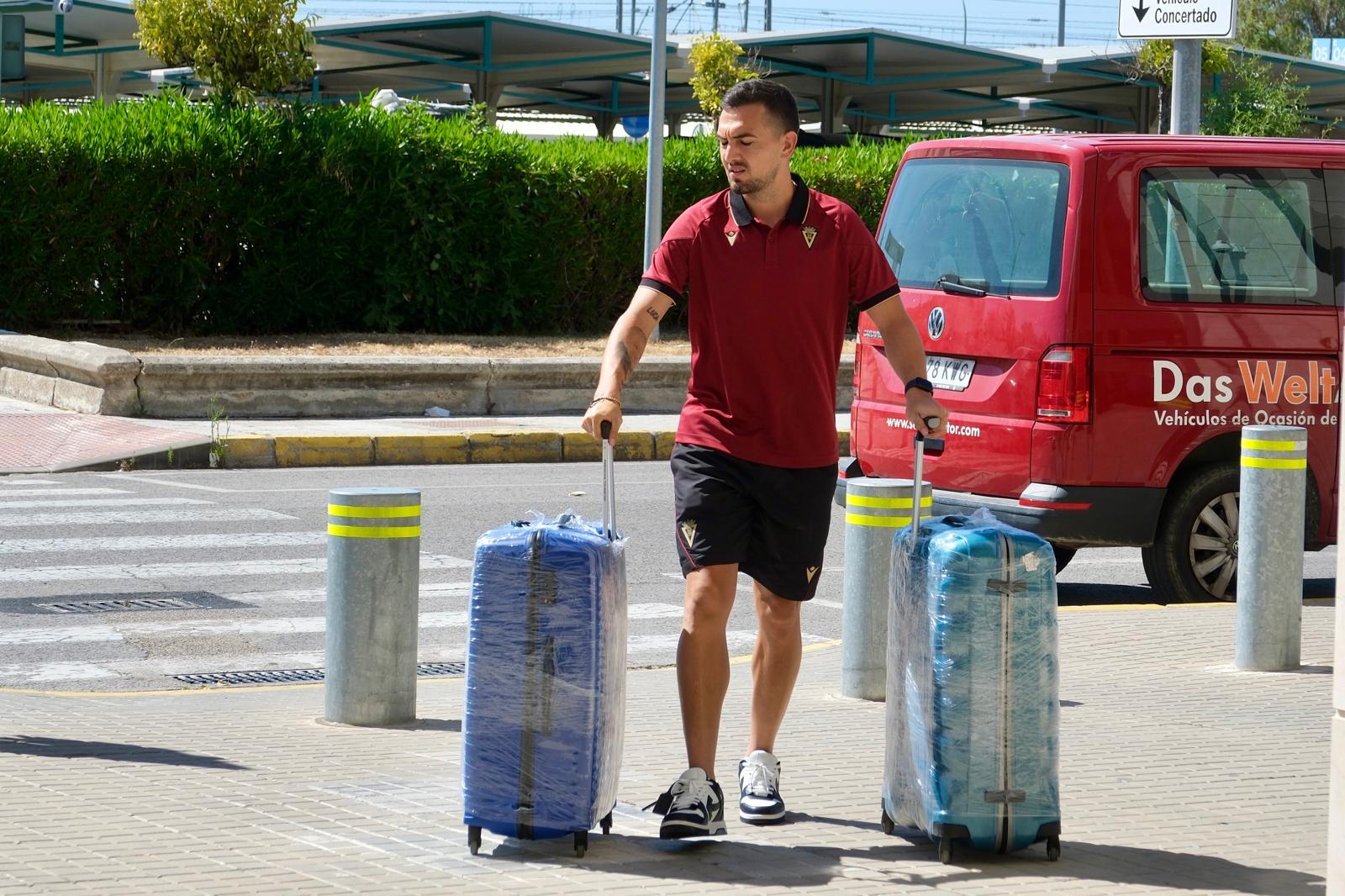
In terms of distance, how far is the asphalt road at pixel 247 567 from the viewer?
806 centimetres

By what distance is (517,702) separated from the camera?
4.83 m

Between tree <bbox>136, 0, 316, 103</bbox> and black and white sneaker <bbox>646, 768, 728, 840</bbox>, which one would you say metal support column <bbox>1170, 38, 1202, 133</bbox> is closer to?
black and white sneaker <bbox>646, 768, 728, 840</bbox>

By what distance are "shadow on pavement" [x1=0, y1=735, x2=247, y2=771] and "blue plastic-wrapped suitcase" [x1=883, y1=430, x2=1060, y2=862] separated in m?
2.12

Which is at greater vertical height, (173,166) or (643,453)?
(173,166)

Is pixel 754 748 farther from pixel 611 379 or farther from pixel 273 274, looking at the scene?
pixel 273 274

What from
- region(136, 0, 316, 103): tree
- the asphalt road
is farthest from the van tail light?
region(136, 0, 316, 103): tree

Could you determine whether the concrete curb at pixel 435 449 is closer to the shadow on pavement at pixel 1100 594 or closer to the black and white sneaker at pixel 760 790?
the shadow on pavement at pixel 1100 594

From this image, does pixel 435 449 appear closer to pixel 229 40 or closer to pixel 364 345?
pixel 364 345

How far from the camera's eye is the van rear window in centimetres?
854

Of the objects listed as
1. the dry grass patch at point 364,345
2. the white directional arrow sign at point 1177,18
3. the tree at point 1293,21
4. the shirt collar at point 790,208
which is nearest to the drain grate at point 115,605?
the shirt collar at point 790,208

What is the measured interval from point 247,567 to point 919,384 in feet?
17.9

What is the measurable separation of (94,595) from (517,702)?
4.81 m

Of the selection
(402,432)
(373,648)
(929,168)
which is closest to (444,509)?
(402,432)

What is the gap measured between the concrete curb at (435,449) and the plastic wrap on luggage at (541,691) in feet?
29.8
